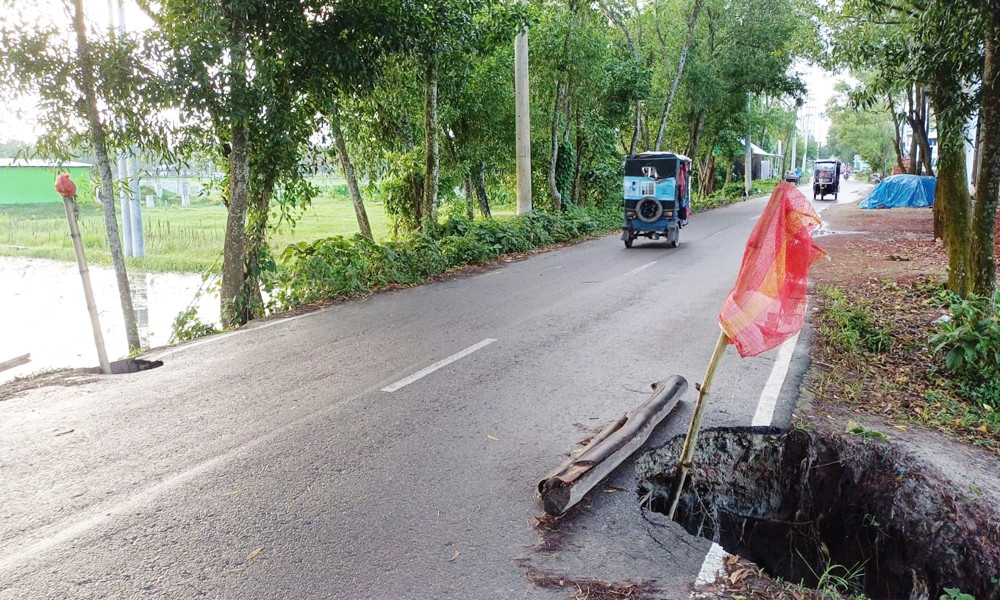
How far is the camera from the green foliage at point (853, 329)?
7.28 metres

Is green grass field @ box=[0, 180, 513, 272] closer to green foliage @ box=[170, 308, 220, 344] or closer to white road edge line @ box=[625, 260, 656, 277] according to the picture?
green foliage @ box=[170, 308, 220, 344]

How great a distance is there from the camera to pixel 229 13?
9266mm

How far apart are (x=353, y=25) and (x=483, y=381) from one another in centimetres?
694

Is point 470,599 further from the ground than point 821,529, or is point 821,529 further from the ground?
point 470,599

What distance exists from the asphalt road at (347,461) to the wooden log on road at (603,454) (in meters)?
0.13

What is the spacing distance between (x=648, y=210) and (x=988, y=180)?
9.42m

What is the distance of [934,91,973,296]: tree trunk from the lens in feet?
28.2

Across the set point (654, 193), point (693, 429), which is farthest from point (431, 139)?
point (693, 429)

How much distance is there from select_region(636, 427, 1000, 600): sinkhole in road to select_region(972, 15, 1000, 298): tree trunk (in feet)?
13.2

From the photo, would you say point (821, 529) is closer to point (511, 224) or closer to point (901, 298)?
point (901, 298)

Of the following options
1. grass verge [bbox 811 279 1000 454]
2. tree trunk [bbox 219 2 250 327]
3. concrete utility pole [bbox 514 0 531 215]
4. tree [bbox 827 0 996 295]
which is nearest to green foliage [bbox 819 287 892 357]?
grass verge [bbox 811 279 1000 454]

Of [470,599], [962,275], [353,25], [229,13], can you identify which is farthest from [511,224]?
[470,599]

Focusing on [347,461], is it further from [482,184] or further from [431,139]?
[482,184]

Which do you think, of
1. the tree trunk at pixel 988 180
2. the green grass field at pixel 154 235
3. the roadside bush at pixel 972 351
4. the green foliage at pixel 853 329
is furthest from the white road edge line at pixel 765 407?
the green grass field at pixel 154 235
